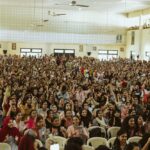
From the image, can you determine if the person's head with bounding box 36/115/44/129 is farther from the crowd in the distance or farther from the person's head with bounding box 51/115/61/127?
the person's head with bounding box 51/115/61/127

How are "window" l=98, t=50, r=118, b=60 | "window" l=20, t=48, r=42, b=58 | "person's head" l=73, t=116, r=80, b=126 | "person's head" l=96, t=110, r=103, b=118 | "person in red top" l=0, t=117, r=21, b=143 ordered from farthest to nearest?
"window" l=98, t=50, r=118, b=60 → "window" l=20, t=48, r=42, b=58 → "person's head" l=96, t=110, r=103, b=118 → "person's head" l=73, t=116, r=80, b=126 → "person in red top" l=0, t=117, r=21, b=143

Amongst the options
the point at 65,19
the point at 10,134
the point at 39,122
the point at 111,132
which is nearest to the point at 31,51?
the point at 65,19

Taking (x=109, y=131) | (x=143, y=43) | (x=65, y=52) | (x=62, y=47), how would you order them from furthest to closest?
(x=65, y=52) → (x=62, y=47) → (x=143, y=43) → (x=109, y=131)

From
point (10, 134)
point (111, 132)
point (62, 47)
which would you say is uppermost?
point (62, 47)

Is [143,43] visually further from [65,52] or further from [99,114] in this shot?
[99,114]

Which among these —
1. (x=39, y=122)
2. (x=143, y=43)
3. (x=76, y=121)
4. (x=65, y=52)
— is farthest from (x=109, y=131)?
(x=65, y=52)

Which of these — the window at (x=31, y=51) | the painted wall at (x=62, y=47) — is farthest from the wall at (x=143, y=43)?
the window at (x=31, y=51)

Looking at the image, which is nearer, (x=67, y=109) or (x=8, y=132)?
(x=8, y=132)

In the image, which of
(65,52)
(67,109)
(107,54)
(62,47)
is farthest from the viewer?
(107,54)

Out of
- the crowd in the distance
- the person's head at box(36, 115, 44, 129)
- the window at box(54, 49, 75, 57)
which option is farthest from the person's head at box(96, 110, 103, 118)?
the window at box(54, 49, 75, 57)

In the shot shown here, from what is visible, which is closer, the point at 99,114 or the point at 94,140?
the point at 94,140

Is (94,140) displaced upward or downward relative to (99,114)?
downward

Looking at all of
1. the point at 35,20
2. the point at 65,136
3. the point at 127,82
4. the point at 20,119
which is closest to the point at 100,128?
the point at 65,136

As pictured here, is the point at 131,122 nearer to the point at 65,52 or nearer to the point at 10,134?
the point at 10,134
